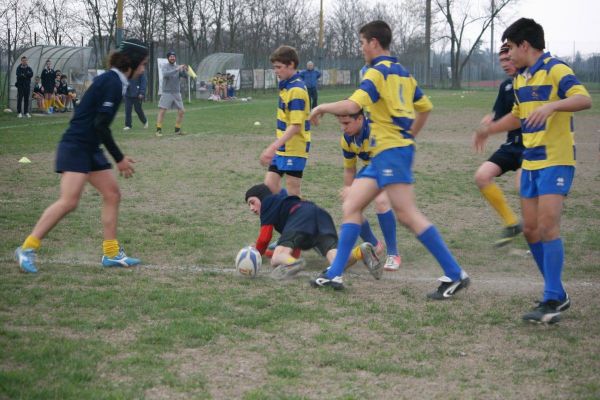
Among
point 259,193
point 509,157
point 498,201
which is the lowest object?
point 498,201

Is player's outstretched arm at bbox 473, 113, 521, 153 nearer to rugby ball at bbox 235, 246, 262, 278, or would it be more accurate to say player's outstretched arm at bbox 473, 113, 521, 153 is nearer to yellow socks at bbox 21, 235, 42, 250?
rugby ball at bbox 235, 246, 262, 278

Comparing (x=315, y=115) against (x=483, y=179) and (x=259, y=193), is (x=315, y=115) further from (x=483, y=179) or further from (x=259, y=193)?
(x=483, y=179)

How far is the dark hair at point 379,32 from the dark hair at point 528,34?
84cm

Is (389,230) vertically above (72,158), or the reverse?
(72,158)

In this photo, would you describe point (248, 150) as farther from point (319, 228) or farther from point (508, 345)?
point (508, 345)

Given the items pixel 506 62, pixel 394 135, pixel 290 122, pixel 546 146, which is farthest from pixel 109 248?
pixel 506 62

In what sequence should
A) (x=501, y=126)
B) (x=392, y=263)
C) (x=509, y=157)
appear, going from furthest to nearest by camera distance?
(x=509, y=157) → (x=392, y=263) → (x=501, y=126)

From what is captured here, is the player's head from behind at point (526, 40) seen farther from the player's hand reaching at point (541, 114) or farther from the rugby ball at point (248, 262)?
the rugby ball at point (248, 262)

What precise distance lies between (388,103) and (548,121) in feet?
3.58

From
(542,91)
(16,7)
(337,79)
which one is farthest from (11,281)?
(337,79)

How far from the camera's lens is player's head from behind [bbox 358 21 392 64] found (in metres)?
5.49

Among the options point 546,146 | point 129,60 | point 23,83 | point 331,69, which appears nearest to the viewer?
point 546,146

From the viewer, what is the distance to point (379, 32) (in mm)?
5492

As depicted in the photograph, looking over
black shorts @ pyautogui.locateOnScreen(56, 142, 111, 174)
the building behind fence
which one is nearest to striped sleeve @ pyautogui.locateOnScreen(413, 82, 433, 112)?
black shorts @ pyautogui.locateOnScreen(56, 142, 111, 174)
